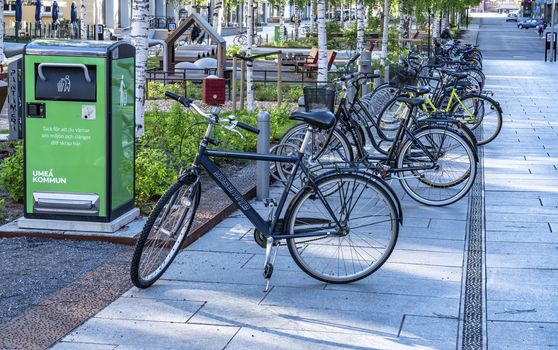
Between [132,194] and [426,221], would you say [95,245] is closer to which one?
[132,194]

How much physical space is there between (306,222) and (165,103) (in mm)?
14777

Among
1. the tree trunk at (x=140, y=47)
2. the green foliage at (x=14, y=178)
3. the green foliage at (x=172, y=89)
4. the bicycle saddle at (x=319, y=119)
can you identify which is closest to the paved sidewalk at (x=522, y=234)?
the bicycle saddle at (x=319, y=119)

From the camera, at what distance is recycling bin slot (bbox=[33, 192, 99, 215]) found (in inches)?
319

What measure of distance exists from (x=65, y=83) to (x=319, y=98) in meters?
3.06

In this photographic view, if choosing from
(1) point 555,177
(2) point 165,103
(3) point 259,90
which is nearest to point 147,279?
(1) point 555,177

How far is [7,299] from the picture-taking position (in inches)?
255

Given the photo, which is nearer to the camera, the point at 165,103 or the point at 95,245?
the point at 95,245

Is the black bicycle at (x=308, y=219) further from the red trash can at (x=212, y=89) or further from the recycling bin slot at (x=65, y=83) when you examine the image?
the red trash can at (x=212, y=89)

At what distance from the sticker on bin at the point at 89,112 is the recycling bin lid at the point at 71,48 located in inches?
14.9

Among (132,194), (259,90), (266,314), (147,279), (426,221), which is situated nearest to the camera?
(266,314)

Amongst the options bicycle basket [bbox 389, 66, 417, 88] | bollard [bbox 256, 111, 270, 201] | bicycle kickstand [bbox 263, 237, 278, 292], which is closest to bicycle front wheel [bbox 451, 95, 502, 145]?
bicycle basket [bbox 389, 66, 417, 88]

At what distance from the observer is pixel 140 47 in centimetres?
Answer: 1195

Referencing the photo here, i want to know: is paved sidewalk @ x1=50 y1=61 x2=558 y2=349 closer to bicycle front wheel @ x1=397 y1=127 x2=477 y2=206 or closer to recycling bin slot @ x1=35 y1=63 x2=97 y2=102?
bicycle front wheel @ x1=397 y1=127 x2=477 y2=206

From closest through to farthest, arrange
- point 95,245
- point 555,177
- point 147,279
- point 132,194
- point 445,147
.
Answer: point 147,279
point 95,245
point 132,194
point 445,147
point 555,177
